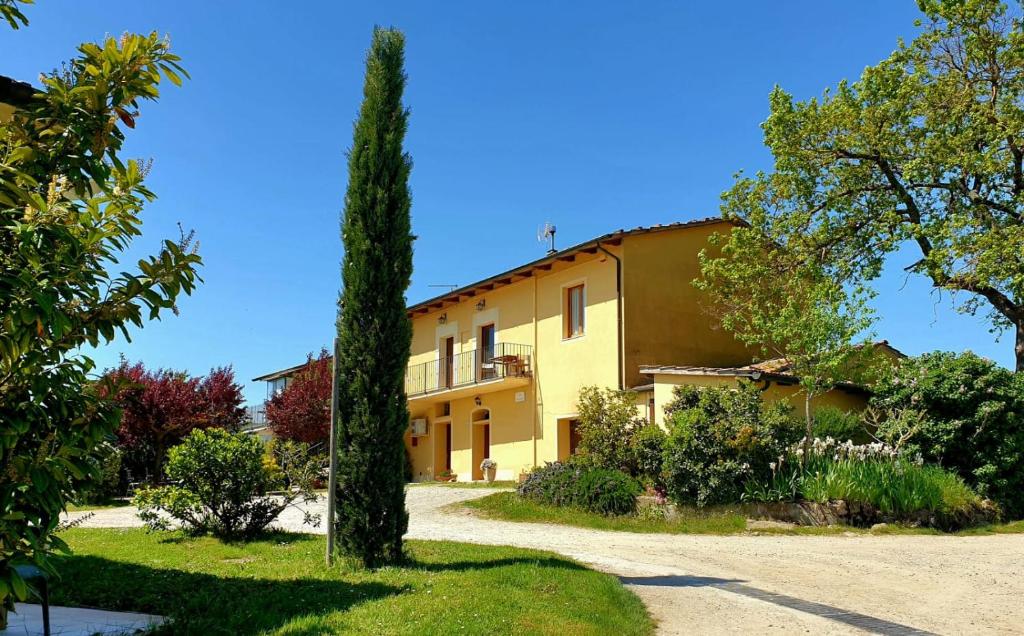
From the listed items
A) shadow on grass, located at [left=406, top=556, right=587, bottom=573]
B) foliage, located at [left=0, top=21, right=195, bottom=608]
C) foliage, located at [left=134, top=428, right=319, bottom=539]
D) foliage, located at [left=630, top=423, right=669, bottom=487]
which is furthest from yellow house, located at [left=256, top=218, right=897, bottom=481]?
foliage, located at [left=0, top=21, right=195, bottom=608]

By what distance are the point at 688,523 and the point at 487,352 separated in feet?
43.8

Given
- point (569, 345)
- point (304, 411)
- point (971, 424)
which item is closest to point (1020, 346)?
point (971, 424)

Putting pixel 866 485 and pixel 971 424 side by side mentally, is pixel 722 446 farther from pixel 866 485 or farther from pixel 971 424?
pixel 971 424

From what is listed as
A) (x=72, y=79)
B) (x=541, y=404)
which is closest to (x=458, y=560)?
(x=72, y=79)

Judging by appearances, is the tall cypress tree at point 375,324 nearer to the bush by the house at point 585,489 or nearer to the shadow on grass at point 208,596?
the shadow on grass at point 208,596

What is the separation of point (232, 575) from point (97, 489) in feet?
13.4

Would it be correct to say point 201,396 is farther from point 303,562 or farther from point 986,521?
point 986,521

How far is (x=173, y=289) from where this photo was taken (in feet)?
13.2

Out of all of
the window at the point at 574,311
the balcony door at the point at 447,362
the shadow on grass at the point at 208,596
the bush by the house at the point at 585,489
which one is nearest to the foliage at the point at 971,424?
the bush by the house at the point at 585,489

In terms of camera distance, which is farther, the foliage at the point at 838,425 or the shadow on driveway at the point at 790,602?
the foliage at the point at 838,425

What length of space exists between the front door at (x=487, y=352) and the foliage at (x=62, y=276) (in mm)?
20484

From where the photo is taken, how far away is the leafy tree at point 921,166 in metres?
17.9

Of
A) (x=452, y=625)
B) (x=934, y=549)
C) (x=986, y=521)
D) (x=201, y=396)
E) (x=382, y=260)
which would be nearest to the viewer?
(x=452, y=625)

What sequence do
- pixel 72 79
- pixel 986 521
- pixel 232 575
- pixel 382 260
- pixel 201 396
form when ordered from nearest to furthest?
pixel 72 79, pixel 232 575, pixel 382 260, pixel 986 521, pixel 201 396
